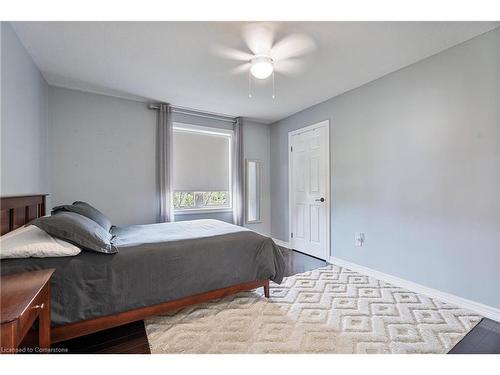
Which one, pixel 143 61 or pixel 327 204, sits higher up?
pixel 143 61

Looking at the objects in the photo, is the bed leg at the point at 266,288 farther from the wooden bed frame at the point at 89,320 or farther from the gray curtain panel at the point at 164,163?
the gray curtain panel at the point at 164,163

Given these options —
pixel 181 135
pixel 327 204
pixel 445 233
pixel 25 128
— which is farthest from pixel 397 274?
pixel 25 128

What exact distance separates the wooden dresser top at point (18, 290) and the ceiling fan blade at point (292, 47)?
2.45 metres

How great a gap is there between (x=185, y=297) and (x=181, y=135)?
2.69 m

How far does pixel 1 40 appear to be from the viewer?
5.46 feet

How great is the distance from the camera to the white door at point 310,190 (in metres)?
3.50

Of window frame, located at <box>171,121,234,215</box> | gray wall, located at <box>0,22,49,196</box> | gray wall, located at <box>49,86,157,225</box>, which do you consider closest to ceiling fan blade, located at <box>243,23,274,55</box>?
gray wall, located at <box>0,22,49,196</box>

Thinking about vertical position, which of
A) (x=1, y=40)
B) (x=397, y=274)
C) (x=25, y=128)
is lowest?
(x=397, y=274)

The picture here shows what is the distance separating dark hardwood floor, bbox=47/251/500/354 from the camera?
154 centimetres

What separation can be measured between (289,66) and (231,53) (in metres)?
0.67

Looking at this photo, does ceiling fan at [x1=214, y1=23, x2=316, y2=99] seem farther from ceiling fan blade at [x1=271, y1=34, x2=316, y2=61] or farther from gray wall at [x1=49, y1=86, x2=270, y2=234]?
gray wall at [x1=49, y1=86, x2=270, y2=234]

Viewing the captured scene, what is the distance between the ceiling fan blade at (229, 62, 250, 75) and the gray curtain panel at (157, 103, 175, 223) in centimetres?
144

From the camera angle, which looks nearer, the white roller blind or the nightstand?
the nightstand

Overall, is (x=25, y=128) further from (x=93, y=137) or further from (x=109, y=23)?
(x=109, y=23)
